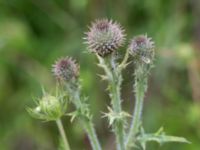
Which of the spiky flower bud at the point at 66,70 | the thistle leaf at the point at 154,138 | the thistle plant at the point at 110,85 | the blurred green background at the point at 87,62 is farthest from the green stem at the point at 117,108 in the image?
the blurred green background at the point at 87,62

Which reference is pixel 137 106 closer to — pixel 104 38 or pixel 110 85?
pixel 110 85

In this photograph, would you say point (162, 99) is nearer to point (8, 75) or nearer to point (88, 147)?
point (88, 147)

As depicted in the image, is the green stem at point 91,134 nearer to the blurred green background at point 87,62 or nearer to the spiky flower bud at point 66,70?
the spiky flower bud at point 66,70

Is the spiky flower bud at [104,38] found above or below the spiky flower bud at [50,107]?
above

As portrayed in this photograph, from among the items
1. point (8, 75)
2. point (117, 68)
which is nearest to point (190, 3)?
point (8, 75)

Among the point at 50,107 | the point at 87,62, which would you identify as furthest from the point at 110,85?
the point at 87,62

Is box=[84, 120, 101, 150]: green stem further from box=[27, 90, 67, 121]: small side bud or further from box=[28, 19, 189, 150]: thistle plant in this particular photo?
box=[27, 90, 67, 121]: small side bud

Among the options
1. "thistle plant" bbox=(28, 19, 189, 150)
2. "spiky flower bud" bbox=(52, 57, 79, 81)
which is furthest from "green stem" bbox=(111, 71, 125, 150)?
"spiky flower bud" bbox=(52, 57, 79, 81)
